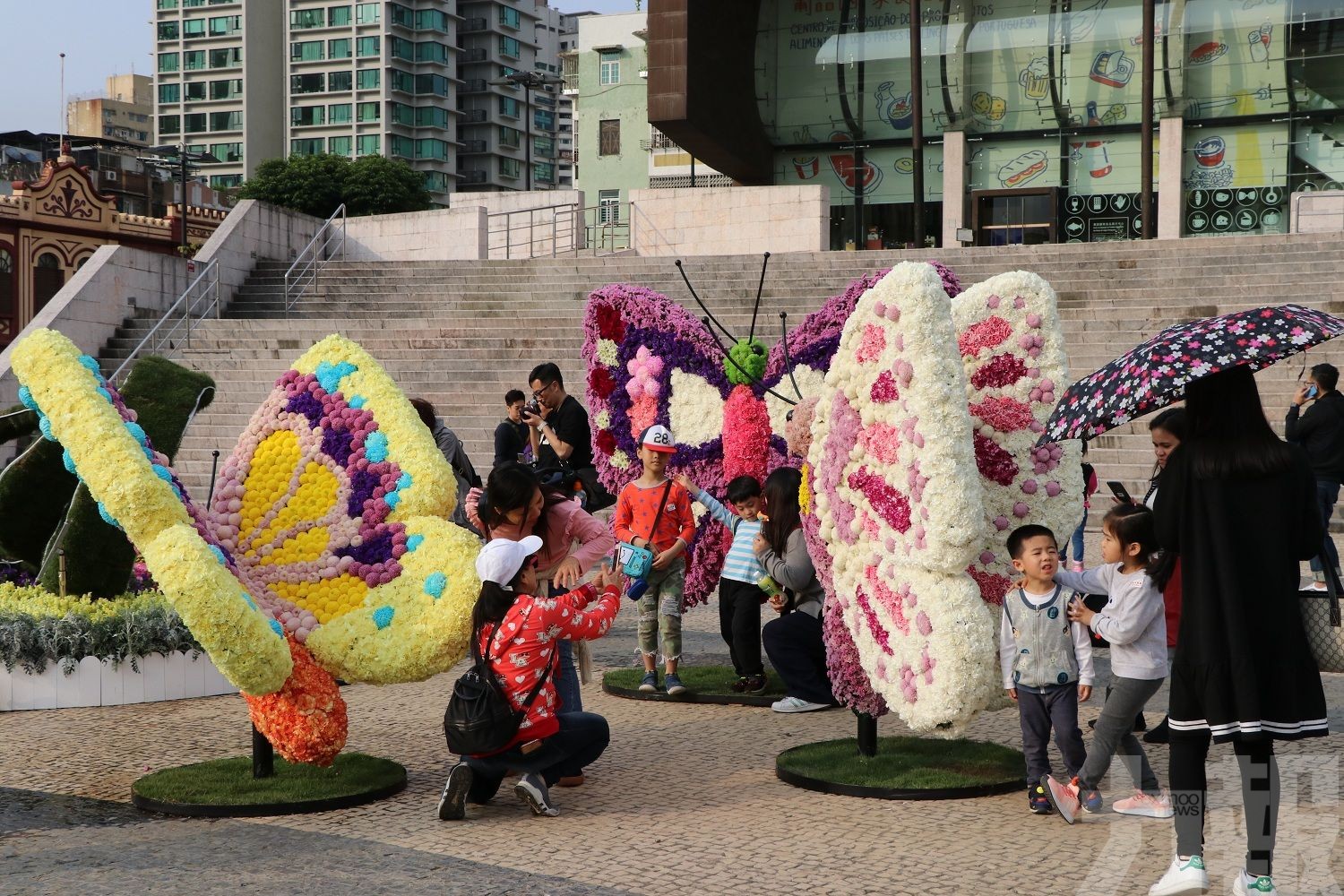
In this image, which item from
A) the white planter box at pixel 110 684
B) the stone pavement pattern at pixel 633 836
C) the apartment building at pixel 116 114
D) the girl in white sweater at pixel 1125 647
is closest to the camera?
the stone pavement pattern at pixel 633 836

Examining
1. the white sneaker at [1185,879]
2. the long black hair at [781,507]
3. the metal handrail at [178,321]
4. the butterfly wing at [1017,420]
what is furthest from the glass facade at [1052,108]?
the white sneaker at [1185,879]

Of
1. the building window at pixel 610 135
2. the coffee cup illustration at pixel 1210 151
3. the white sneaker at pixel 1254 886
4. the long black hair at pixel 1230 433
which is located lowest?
the white sneaker at pixel 1254 886

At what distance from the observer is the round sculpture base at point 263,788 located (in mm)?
5258

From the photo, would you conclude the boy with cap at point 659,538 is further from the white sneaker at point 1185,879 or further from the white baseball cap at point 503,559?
the white sneaker at point 1185,879

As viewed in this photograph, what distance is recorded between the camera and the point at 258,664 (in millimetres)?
4949

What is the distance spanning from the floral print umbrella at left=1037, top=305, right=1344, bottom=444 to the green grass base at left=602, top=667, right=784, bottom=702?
10.9 ft

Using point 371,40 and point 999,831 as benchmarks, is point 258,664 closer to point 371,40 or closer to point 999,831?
point 999,831

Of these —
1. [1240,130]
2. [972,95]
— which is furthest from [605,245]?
[1240,130]

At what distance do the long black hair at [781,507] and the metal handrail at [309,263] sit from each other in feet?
48.3

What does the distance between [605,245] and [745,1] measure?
20.7ft

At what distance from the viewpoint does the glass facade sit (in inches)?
1171

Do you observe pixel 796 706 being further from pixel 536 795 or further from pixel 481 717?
pixel 481 717

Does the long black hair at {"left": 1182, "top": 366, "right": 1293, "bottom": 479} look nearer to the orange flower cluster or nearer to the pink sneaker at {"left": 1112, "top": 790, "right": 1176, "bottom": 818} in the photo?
the pink sneaker at {"left": 1112, "top": 790, "right": 1176, "bottom": 818}

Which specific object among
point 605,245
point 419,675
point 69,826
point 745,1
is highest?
point 745,1
